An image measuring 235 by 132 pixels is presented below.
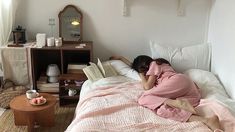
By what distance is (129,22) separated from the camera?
3.37 metres

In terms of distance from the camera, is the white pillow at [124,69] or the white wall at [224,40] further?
the white pillow at [124,69]

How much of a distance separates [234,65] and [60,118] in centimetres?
176

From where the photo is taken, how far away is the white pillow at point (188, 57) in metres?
3.20

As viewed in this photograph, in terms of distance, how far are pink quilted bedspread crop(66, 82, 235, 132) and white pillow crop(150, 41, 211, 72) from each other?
0.81m

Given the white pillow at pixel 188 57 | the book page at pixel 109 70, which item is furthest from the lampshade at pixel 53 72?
the white pillow at pixel 188 57

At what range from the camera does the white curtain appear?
10.5 ft

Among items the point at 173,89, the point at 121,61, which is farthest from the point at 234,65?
the point at 121,61

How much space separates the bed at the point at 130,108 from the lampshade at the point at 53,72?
0.49 metres

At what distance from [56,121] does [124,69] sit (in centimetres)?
89

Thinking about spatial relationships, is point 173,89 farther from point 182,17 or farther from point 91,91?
point 182,17

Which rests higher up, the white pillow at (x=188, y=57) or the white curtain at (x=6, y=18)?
the white curtain at (x=6, y=18)

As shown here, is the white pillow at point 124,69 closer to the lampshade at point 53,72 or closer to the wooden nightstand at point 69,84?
the wooden nightstand at point 69,84

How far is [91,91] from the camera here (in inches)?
104

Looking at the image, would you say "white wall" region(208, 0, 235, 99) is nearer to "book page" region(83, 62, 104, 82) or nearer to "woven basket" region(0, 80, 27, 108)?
"book page" region(83, 62, 104, 82)
